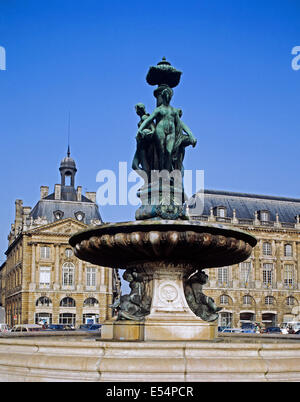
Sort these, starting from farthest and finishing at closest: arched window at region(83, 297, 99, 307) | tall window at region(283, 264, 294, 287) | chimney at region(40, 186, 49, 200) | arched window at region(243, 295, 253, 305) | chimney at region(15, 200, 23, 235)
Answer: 1. chimney at region(15, 200, 23, 235)
2. tall window at region(283, 264, 294, 287)
3. chimney at region(40, 186, 49, 200)
4. arched window at region(243, 295, 253, 305)
5. arched window at region(83, 297, 99, 307)

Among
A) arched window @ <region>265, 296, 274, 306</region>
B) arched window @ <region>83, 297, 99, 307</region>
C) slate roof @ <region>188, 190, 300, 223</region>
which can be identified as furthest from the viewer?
arched window @ <region>265, 296, 274, 306</region>

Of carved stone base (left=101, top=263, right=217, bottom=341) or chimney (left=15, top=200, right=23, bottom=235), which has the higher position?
chimney (left=15, top=200, right=23, bottom=235)

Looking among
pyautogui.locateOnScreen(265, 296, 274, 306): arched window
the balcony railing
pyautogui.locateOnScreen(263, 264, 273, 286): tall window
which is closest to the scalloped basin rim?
the balcony railing

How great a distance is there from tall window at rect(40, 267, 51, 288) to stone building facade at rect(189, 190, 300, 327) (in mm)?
15545

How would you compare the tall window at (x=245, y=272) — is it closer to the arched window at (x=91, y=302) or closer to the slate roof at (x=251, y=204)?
the slate roof at (x=251, y=204)

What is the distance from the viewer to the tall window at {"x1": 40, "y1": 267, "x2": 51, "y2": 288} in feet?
188

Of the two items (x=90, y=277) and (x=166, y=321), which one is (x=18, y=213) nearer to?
(x=90, y=277)

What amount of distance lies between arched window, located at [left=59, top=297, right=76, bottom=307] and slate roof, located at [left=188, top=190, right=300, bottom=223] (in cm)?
1486

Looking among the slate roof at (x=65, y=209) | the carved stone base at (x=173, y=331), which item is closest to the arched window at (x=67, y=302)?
the slate roof at (x=65, y=209)

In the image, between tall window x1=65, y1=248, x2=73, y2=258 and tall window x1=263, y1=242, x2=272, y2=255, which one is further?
tall window x1=263, y1=242, x2=272, y2=255

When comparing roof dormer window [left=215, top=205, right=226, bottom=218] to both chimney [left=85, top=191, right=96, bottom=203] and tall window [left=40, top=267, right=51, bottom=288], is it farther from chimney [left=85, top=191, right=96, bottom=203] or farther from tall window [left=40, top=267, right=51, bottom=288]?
tall window [left=40, top=267, right=51, bottom=288]

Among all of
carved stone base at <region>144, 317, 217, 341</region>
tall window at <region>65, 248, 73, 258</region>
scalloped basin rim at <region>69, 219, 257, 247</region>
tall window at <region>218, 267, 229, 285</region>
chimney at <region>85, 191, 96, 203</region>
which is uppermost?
chimney at <region>85, 191, 96, 203</region>

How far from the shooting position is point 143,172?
10.0m

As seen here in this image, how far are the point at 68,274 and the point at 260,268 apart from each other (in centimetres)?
1981
